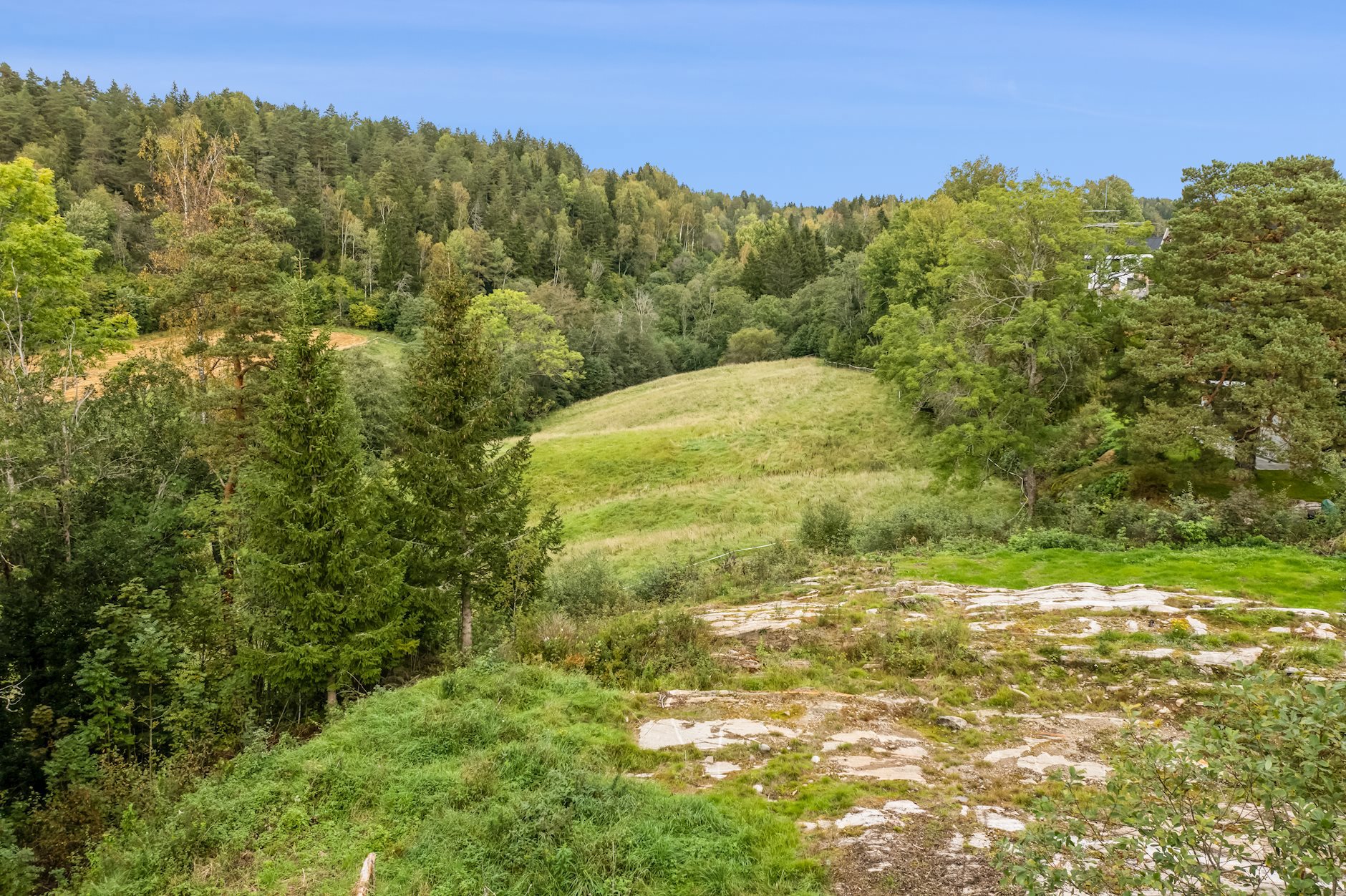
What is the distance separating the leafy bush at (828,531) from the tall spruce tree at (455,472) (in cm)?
1002

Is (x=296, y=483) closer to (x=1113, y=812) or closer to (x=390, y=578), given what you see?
(x=390, y=578)

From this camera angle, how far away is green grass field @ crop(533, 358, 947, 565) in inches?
1141

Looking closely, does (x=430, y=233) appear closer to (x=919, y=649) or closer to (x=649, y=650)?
(x=649, y=650)

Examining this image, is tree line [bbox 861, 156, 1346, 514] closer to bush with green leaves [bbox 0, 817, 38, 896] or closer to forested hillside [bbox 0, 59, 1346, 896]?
forested hillside [bbox 0, 59, 1346, 896]

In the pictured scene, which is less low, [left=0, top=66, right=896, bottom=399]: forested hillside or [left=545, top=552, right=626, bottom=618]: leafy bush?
[left=0, top=66, right=896, bottom=399]: forested hillside

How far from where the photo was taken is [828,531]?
72.0 ft

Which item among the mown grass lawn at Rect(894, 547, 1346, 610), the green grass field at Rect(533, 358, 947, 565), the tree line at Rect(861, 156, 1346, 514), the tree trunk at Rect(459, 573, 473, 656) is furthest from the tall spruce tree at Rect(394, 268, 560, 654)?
the tree line at Rect(861, 156, 1346, 514)

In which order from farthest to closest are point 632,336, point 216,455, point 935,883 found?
point 632,336 → point 216,455 → point 935,883

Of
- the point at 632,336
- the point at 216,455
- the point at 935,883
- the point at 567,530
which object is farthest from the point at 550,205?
the point at 935,883

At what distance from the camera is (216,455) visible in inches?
810

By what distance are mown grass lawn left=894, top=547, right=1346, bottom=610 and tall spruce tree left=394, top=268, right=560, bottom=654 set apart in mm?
9999

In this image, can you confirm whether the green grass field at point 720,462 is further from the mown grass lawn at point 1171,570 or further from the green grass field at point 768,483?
the mown grass lawn at point 1171,570

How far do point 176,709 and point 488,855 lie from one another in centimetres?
788

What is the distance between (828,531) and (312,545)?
1494 cm
